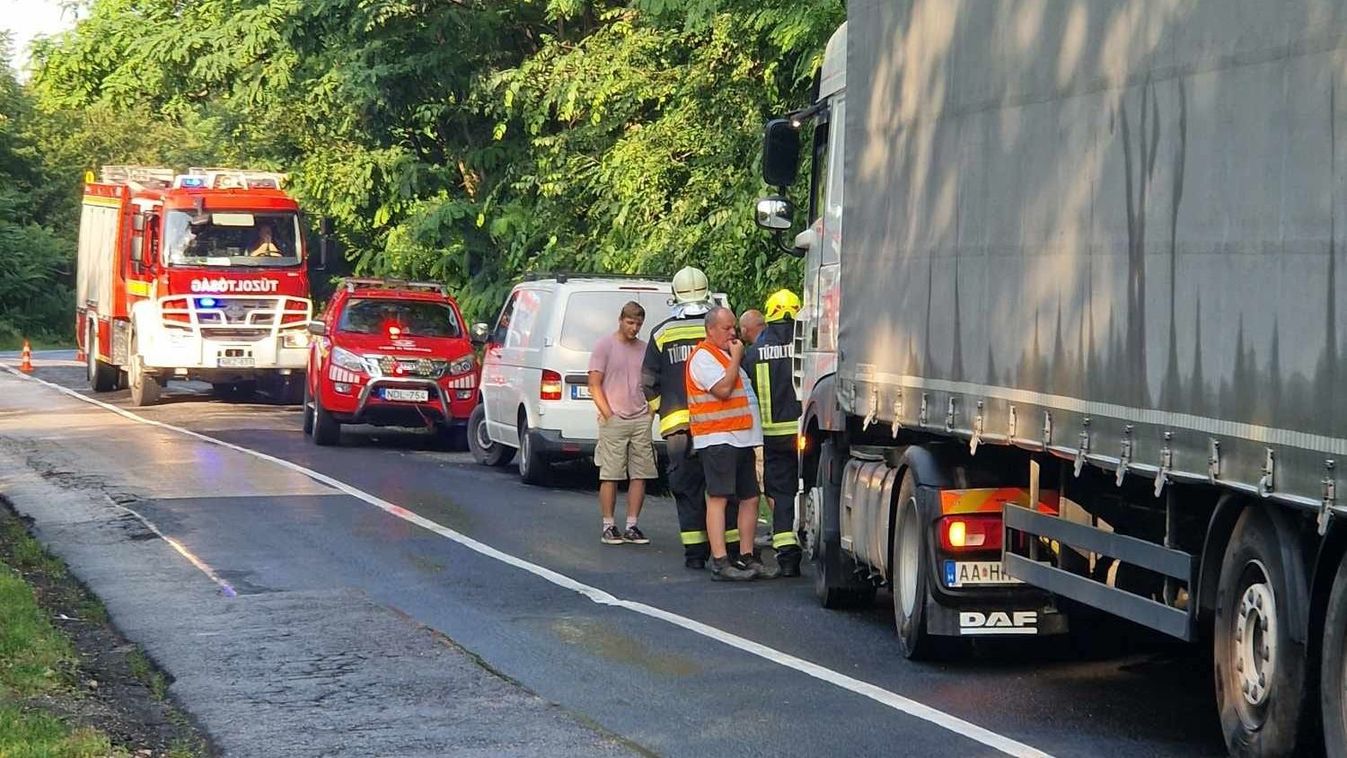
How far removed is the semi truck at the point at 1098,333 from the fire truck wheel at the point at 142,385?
64.1 feet

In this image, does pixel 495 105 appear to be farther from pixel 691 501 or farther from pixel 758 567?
pixel 758 567

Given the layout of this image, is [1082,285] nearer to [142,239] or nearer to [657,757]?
[657,757]

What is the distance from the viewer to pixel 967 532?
30.7 feet

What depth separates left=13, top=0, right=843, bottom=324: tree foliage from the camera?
73.6 ft

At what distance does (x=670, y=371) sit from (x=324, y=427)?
10.2 metres

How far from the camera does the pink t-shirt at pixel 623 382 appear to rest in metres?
15.5

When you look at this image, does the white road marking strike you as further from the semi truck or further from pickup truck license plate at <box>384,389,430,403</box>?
pickup truck license plate at <box>384,389,430,403</box>

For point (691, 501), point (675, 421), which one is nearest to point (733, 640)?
point (691, 501)

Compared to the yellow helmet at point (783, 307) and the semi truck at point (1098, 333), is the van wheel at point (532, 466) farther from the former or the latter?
the semi truck at point (1098, 333)

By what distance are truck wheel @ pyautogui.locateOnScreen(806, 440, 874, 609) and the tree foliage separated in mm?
8128

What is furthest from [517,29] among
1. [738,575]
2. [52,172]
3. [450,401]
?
[52,172]

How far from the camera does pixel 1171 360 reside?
7094 millimetres

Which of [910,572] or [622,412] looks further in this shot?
[622,412]

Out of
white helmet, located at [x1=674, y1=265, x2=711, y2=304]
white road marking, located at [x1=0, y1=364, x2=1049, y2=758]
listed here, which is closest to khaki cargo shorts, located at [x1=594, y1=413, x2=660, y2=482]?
white road marking, located at [x1=0, y1=364, x2=1049, y2=758]
